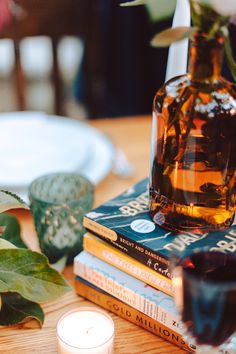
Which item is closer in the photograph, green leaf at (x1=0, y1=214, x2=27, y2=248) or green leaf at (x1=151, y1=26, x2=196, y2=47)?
green leaf at (x1=151, y1=26, x2=196, y2=47)

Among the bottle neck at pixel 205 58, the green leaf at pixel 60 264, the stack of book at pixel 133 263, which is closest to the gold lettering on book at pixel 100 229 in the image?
the stack of book at pixel 133 263

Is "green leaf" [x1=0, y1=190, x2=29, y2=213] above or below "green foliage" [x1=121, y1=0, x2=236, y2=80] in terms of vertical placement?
below

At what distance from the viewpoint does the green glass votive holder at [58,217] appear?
830 millimetres

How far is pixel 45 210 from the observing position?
32.5 inches

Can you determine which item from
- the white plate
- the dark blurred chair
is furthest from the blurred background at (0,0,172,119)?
the white plate

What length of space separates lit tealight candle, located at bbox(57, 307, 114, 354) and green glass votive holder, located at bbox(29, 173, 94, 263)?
15 cm

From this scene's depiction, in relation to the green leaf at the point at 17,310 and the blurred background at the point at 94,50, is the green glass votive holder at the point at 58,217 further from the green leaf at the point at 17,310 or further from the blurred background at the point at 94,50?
the blurred background at the point at 94,50

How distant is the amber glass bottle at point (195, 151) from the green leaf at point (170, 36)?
0.04 meters

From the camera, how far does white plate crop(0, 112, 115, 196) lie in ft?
3.47

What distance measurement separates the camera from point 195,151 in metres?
0.68

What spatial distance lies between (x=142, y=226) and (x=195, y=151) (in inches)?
5.0

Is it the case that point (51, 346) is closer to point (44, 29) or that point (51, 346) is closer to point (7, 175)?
point (7, 175)

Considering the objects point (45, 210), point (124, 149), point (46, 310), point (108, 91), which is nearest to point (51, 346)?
point (46, 310)

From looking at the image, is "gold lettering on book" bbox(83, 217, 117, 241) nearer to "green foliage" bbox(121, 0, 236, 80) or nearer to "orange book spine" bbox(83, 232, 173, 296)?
"orange book spine" bbox(83, 232, 173, 296)
